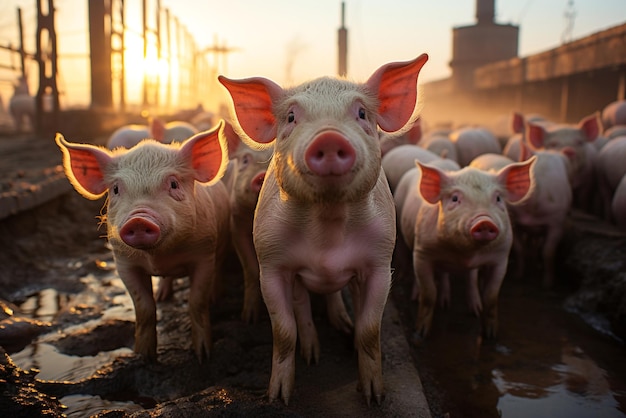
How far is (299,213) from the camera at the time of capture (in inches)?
110

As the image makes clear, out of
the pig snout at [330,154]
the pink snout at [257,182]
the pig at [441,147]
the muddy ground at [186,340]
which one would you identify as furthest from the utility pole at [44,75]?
the pig snout at [330,154]

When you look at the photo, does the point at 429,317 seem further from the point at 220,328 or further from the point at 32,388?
the point at 32,388

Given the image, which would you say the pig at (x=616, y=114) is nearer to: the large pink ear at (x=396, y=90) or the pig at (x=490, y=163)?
the pig at (x=490, y=163)

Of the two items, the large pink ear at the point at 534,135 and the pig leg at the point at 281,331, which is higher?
the large pink ear at the point at 534,135

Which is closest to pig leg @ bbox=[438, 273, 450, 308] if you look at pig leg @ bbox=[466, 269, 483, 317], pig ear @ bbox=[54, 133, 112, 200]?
pig leg @ bbox=[466, 269, 483, 317]

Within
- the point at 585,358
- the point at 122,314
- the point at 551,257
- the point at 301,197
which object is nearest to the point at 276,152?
the point at 301,197

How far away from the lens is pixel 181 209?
322 centimetres

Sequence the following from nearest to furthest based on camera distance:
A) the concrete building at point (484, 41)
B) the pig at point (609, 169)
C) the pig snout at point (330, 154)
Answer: the pig snout at point (330, 154) → the pig at point (609, 169) → the concrete building at point (484, 41)

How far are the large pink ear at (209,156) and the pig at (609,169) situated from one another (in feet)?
16.0

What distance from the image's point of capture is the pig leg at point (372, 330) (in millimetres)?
2914

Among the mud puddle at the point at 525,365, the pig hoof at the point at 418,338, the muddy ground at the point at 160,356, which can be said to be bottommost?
the mud puddle at the point at 525,365

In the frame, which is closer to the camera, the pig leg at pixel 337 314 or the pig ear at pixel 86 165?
the pig ear at pixel 86 165

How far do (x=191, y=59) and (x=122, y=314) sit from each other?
102 ft

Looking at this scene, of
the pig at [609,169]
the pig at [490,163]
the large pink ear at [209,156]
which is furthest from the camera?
the pig at [609,169]
